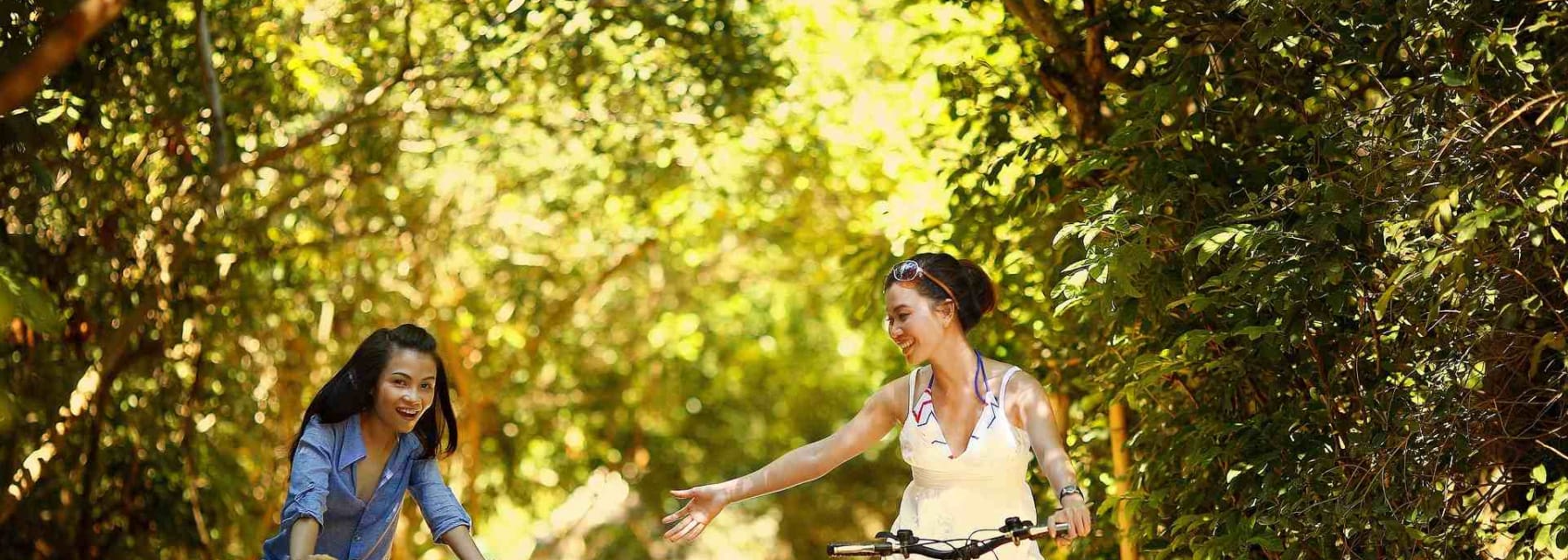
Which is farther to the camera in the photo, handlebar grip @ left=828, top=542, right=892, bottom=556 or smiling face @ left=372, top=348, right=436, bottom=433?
smiling face @ left=372, top=348, right=436, bottom=433

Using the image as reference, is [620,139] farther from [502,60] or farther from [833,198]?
[833,198]

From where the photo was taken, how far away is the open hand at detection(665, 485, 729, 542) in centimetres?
395

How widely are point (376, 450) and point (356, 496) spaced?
0.15 meters

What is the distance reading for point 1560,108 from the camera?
3.43 metres

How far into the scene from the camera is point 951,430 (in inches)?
158

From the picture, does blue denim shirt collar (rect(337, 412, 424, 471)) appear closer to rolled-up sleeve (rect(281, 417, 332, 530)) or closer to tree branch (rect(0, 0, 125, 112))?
rolled-up sleeve (rect(281, 417, 332, 530))

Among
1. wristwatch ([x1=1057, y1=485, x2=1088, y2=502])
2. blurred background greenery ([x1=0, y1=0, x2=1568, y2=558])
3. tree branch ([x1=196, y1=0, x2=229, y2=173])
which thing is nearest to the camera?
wristwatch ([x1=1057, y1=485, x2=1088, y2=502])

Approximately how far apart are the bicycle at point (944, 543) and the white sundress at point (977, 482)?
0.13m

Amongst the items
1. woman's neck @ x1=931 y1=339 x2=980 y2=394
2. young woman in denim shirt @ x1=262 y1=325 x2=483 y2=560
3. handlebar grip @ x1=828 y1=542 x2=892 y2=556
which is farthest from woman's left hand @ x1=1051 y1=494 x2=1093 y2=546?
young woman in denim shirt @ x1=262 y1=325 x2=483 y2=560

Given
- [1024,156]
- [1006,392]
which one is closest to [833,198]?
[1024,156]

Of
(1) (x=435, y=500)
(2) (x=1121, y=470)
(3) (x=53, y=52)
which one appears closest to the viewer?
(3) (x=53, y=52)

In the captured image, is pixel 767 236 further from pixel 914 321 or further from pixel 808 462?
pixel 914 321

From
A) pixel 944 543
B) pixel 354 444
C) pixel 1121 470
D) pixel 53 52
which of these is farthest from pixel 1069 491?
pixel 53 52

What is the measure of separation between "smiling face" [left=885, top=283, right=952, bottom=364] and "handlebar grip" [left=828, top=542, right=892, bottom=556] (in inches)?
20.9
